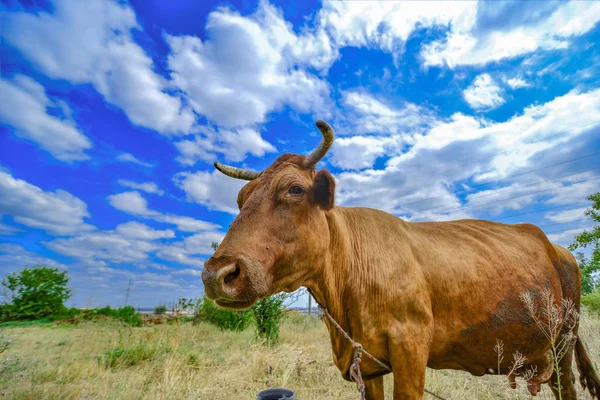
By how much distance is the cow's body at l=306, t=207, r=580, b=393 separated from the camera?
281 cm

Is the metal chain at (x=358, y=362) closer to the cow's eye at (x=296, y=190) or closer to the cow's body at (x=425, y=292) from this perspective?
the cow's body at (x=425, y=292)

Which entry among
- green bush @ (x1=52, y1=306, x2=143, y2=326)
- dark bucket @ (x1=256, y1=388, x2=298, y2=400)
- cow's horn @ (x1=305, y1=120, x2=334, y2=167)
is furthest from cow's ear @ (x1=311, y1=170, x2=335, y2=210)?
green bush @ (x1=52, y1=306, x2=143, y2=326)

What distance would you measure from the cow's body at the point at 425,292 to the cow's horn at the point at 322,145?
549 mm

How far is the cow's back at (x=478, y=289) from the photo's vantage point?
309cm

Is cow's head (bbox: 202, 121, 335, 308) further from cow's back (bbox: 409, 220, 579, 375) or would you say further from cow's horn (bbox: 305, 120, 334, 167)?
cow's back (bbox: 409, 220, 579, 375)

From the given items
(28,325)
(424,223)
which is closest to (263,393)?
(424,223)

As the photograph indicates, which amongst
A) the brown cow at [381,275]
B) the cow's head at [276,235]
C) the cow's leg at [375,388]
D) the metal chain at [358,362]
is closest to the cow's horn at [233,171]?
the brown cow at [381,275]

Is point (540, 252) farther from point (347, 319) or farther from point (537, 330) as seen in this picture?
point (347, 319)

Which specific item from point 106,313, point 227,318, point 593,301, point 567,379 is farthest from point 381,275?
point 106,313

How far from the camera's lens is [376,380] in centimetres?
335

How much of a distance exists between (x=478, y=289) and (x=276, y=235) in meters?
2.14

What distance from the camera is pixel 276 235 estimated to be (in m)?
2.60

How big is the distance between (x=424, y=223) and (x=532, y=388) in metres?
2.17

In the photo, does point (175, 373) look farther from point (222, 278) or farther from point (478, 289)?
point (478, 289)
